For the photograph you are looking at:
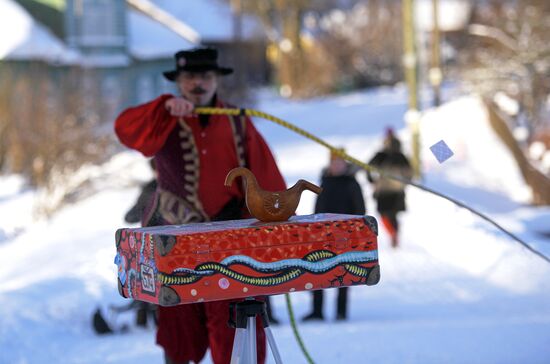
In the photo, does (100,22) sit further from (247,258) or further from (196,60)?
(247,258)

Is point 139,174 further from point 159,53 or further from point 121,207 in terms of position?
point 159,53

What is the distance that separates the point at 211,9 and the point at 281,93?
437 cm

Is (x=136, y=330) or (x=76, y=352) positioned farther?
(x=136, y=330)

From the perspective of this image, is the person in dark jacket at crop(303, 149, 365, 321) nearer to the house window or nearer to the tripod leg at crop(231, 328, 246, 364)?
the tripod leg at crop(231, 328, 246, 364)

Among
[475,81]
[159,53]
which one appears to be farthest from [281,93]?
[475,81]

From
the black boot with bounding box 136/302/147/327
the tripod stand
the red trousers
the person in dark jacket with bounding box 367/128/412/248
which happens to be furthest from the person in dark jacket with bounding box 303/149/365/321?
the tripod stand

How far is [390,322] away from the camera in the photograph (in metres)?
8.00

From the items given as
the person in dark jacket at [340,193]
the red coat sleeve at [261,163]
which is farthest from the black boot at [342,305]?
the red coat sleeve at [261,163]

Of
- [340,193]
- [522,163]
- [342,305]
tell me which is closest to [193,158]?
[342,305]

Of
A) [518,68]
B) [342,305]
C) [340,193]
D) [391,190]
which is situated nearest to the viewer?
[342,305]

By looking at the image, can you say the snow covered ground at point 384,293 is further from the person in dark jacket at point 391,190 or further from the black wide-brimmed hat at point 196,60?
the black wide-brimmed hat at point 196,60

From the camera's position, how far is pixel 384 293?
987cm

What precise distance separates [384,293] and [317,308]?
117 centimetres

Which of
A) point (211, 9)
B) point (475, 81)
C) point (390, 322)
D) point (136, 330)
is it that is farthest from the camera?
point (211, 9)
